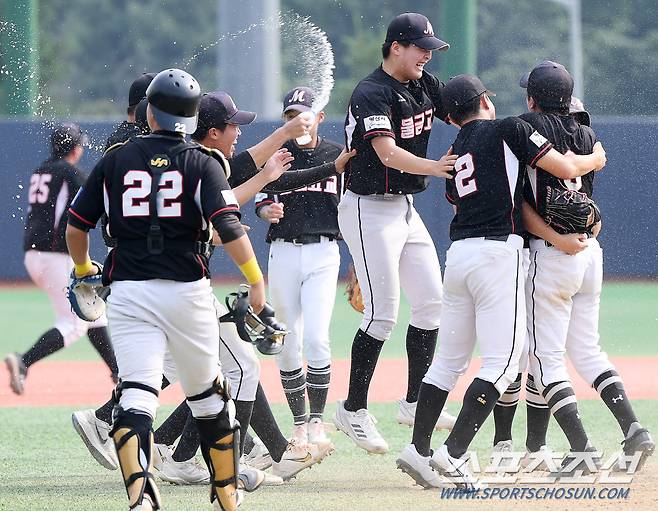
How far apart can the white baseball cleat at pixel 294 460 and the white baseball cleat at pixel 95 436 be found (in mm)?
935

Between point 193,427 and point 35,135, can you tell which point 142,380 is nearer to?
point 193,427

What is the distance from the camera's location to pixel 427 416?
5.73m

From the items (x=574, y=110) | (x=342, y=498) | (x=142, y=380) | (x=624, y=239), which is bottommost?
(x=624, y=239)

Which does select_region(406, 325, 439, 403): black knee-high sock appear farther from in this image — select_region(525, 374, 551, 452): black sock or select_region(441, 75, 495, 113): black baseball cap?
select_region(441, 75, 495, 113): black baseball cap

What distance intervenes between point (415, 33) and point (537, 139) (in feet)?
3.89

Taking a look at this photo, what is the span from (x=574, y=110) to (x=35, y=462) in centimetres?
347

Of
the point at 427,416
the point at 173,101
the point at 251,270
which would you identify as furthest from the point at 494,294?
the point at 173,101

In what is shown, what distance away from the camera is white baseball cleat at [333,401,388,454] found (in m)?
6.38

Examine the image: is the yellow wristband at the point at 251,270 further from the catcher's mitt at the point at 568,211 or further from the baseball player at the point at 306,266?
the baseball player at the point at 306,266

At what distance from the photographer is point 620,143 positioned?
16.2m

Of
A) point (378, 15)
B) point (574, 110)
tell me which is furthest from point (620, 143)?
point (378, 15)

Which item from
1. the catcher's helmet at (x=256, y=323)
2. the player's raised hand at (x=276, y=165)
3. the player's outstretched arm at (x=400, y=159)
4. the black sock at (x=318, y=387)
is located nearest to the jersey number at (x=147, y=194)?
the catcher's helmet at (x=256, y=323)

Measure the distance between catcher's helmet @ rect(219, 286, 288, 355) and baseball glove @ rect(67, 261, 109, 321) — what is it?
→ 0.66 metres

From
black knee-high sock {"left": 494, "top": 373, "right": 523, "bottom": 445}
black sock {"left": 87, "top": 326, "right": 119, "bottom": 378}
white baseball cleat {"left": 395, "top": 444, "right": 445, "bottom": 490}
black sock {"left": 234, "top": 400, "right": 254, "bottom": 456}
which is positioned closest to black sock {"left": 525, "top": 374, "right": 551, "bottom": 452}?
black knee-high sock {"left": 494, "top": 373, "right": 523, "bottom": 445}
